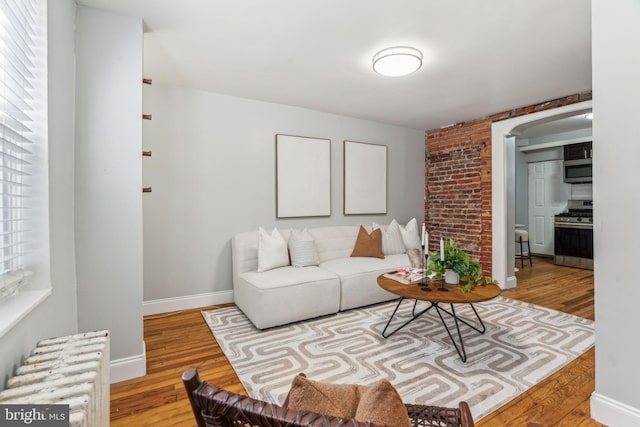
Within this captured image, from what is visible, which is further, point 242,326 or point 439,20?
point 242,326

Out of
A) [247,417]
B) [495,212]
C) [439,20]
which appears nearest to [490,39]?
[439,20]

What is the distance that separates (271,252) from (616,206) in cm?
273

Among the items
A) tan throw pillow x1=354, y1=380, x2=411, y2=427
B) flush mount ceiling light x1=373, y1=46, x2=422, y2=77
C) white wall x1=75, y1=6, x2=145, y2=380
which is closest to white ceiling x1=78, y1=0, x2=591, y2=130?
flush mount ceiling light x1=373, y1=46, x2=422, y2=77

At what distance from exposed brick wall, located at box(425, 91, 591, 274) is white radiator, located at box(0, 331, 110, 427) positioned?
4469 millimetres

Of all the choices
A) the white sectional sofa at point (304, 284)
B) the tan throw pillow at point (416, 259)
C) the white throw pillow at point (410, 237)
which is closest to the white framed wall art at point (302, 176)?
the white sectional sofa at point (304, 284)

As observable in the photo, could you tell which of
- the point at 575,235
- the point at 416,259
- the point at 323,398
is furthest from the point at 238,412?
the point at 575,235

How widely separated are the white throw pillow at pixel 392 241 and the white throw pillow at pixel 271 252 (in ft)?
4.91

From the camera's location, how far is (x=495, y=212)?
13.4 feet

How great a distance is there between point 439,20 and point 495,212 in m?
2.94

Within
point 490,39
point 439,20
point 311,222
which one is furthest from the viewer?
point 311,222

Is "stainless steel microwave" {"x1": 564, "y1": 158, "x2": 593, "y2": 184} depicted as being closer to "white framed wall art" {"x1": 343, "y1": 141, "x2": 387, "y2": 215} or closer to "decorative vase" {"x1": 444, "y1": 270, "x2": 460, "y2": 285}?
"white framed wall art" {"x1": 343, "y1": 141, "x2": 387, "y2": 215}

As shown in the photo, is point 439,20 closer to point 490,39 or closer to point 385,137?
point 490,39

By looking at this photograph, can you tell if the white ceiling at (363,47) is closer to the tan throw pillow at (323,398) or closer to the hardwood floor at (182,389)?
the tan throw pillow at (323,398)

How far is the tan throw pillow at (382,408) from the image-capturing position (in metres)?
0.57
